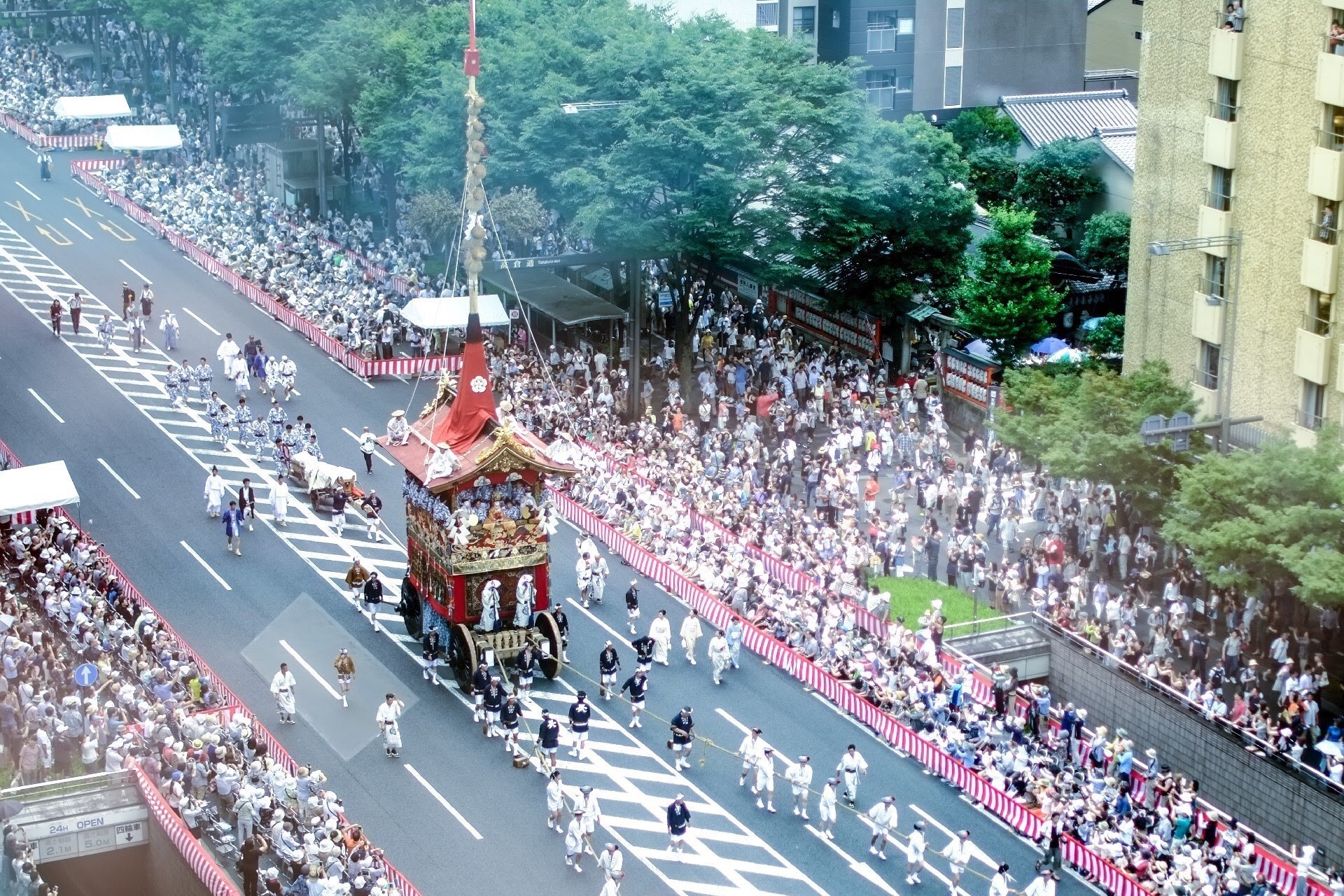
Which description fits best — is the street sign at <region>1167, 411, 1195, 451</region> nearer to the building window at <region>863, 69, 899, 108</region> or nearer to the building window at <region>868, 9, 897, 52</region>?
the building window at <region>863, 69, 899, 108</region>

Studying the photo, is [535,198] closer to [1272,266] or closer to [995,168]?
[995,168]

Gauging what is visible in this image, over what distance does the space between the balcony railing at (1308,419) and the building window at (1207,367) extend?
3.90m

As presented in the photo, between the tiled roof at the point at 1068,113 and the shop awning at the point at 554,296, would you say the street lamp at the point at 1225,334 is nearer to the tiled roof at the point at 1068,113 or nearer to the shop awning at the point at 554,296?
the shop awning at the point at 554,296

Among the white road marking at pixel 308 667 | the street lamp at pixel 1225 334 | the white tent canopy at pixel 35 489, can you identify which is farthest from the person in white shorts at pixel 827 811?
the white tent canopy at pixel 35 489

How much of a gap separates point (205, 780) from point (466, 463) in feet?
33.4

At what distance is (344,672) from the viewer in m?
53.5

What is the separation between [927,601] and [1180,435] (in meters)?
8.36

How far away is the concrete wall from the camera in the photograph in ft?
157

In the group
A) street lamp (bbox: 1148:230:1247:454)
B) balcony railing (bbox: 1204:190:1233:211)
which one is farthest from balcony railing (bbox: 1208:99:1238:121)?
street lamp (bbox: 1148:230:1247:454)

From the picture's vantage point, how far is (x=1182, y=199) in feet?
209

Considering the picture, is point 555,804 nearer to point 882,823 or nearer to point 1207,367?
point 882,823

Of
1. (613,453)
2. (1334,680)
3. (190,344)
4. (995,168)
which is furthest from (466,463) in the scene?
(995,168)

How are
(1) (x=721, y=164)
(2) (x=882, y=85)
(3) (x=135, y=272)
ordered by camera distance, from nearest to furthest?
(1) (x=721, y=164), (3) (x=135, y=272), (2) (x=882, y=85)

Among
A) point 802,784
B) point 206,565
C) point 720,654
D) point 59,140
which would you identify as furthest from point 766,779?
point 59,140
